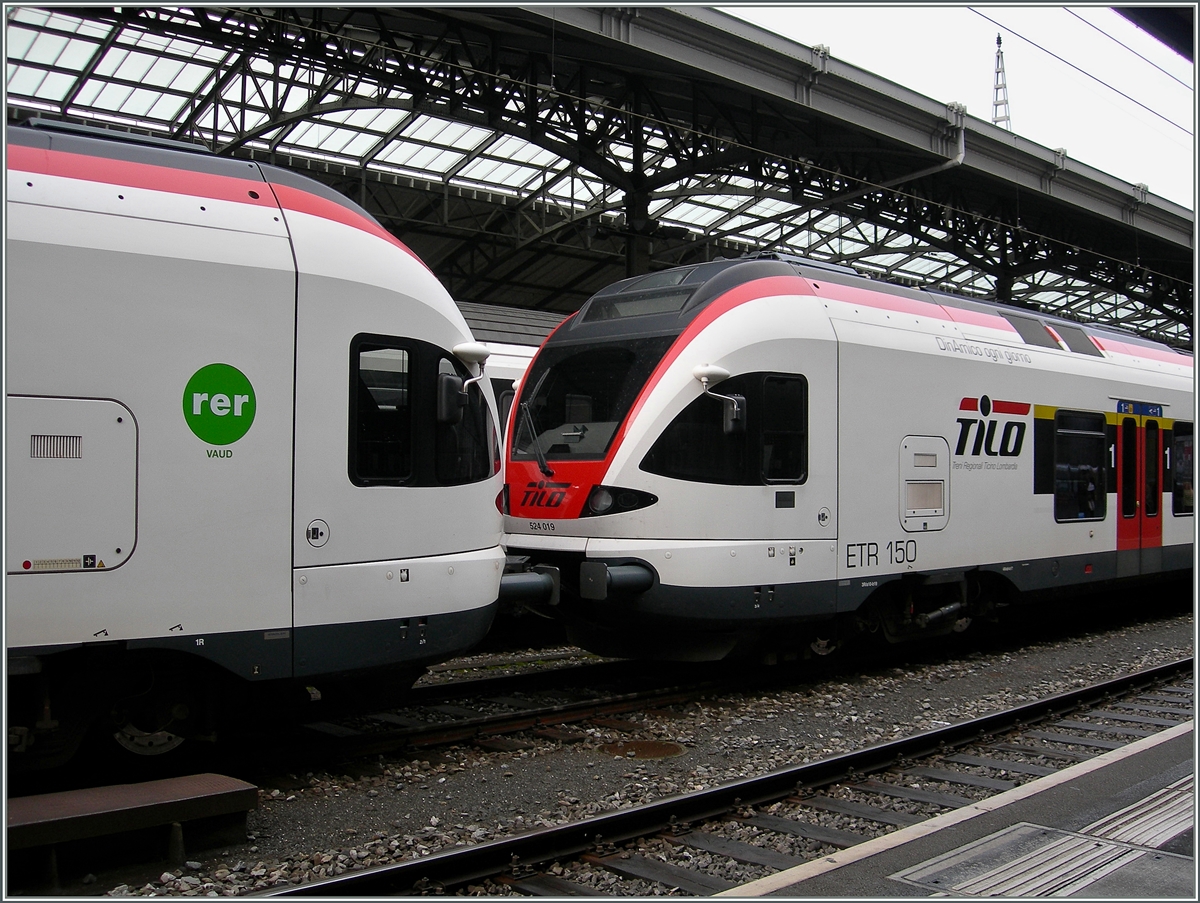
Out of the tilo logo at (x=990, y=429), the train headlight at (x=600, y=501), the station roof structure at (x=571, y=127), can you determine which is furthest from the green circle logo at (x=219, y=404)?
the tilo logo at (x=990, y=429)

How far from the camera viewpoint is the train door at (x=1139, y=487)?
11.9 meters

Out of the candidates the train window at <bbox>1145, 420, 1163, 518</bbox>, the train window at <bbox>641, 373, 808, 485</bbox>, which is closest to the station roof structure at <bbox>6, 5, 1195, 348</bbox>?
the train window at <bbox>1145, 420, 1163, 518</bbox>

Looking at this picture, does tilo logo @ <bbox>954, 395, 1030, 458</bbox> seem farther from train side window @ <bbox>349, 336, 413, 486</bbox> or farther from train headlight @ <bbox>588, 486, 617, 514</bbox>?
train side window @ <bbox>349, 336, 413, 486</bbox>

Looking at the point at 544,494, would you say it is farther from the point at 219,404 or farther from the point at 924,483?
the point at 924,483

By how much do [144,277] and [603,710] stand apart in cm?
445

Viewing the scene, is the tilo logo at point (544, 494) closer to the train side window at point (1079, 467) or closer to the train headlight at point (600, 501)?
the train headlight at point (600, 501)

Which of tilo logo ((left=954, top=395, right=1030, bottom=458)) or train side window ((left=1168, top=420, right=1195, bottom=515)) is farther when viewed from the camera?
train side window ((left=1168, top=420, right=1195, bottom=515))

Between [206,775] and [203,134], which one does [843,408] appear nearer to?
[206,775]

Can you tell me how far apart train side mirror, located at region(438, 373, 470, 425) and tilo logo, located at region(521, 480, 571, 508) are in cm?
179

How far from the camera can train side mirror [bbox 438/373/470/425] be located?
20.5 ft

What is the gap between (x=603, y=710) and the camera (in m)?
7.64

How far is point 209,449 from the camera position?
17.4 feet

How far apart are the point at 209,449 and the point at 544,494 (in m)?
3.32

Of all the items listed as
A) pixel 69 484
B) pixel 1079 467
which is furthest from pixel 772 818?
pixel 1079 467
